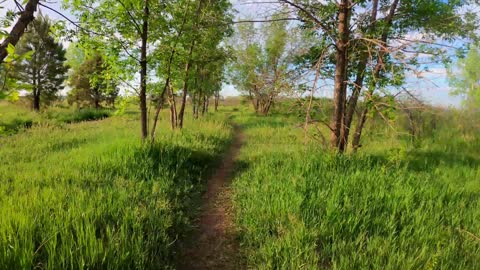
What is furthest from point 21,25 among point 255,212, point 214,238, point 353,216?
point 353,216

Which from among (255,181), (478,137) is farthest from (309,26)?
(478,137)

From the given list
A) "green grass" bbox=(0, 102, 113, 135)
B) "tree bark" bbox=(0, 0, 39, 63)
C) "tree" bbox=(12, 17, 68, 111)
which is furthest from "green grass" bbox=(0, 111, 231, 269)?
"tree" bbox=(12, 17, 68, 111)

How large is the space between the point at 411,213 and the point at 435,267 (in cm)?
132

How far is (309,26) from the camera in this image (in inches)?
260

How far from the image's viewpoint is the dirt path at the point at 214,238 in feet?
12.8

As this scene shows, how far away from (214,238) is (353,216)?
6.90ft

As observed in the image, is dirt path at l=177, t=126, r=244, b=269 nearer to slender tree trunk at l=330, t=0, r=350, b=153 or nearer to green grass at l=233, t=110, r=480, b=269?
green grass at l=233, t=110, r=480, b=269

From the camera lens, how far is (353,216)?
411 cm

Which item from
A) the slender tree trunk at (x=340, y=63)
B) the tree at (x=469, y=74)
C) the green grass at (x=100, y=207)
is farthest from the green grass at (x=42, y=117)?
the tree at (x=469, y=74)

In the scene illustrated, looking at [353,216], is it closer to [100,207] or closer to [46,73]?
[100,207]

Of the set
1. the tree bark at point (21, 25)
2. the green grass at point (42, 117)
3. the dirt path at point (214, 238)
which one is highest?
the tree bark at point (21, 25)

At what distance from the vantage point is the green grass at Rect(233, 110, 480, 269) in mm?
3383

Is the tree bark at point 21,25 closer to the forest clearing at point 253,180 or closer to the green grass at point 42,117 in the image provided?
the forest clearing at point 253,180

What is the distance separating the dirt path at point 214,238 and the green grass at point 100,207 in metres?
0.25
